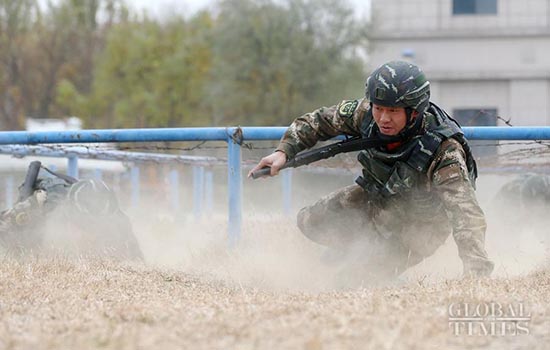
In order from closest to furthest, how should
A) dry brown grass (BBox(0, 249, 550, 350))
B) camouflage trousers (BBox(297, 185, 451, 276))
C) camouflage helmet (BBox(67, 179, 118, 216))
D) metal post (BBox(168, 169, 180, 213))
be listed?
dry brown grass (BBox(0, 249, 550, 350)) → camouflage trousers (BBox(297, 185, 451, 276)) → camouflage helmet (BBox(67, 179, 118, 216)) → metal post (BBox(168, 169, 180, 213))

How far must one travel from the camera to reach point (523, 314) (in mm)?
4293

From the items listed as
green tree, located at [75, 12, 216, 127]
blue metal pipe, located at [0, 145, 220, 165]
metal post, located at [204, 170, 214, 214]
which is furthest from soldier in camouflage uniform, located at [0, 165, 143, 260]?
green tree, located at [75, 12, 216, 127]

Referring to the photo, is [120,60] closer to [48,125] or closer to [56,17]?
[48,125]

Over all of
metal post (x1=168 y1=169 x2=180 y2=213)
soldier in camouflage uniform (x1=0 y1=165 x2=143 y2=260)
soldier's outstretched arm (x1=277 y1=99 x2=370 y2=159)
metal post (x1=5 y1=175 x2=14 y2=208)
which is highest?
soldier's outstretched arm (x1=277 y1=99 x2=370 y2=159)

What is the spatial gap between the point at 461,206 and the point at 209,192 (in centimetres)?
692

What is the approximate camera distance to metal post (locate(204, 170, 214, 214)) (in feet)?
40.2

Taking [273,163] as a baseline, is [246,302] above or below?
below

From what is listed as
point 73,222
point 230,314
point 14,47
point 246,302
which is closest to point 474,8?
point 14,47

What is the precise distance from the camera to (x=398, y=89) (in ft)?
19.1

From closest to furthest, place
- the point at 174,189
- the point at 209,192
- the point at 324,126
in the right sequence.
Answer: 1. the point at 324,126
2. the point at 209,192
3. the point at 174,189

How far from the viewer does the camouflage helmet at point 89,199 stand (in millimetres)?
7348

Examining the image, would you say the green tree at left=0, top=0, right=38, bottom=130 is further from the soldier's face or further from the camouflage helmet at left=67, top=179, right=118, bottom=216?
the soldier's face

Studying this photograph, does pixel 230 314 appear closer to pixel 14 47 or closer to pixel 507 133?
pixel 507 133

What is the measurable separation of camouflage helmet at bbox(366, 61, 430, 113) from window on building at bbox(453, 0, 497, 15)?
30331mm
